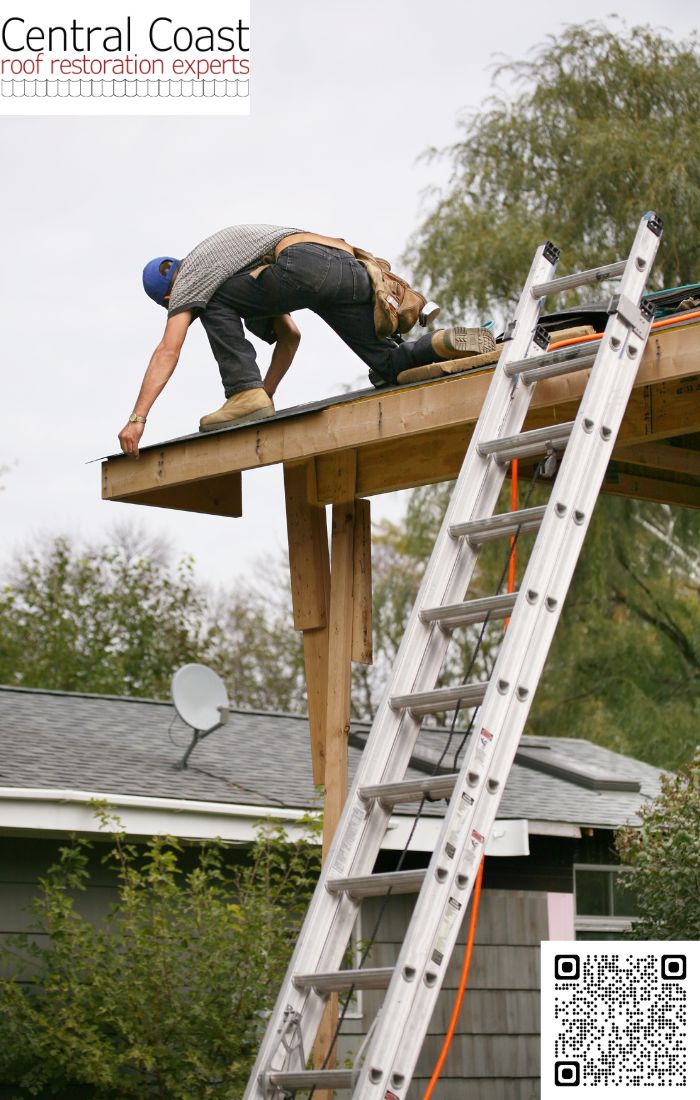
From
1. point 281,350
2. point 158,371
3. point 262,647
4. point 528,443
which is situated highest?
point 262,647

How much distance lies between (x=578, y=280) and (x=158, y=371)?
1886mm

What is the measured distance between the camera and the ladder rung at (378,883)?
4.21 metres

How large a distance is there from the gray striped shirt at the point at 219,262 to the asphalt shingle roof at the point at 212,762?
338cm

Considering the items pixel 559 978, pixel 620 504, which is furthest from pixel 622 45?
pixel 559 978

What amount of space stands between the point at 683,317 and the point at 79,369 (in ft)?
100

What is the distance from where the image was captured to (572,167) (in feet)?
55.1

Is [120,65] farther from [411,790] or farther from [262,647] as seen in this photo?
[262,647]

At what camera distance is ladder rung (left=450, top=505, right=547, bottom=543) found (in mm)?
4730

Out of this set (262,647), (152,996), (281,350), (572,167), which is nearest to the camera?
(281,350)

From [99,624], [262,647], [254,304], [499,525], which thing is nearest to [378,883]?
[499,525]

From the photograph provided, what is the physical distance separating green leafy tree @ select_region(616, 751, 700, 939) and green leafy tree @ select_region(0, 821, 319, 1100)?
2482mm

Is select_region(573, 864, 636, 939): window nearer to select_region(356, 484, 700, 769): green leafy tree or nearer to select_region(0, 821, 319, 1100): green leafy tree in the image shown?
select_region(0, 821, 319, 1100): green leafy tree

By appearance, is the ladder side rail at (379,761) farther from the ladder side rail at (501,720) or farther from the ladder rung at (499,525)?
the ladder side rail at (501,720)

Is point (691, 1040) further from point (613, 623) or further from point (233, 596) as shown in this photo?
point (233, 596)
